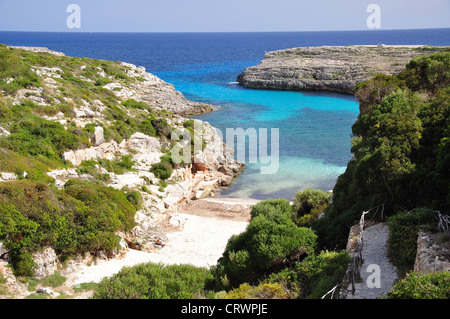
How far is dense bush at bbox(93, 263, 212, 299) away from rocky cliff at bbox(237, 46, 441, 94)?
60925 mm

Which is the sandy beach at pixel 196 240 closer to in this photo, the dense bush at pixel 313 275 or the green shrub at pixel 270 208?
the green shrub at pixel 270 208

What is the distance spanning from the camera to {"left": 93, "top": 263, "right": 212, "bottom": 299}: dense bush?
1122cm

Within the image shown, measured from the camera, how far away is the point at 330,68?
73625 millimetres

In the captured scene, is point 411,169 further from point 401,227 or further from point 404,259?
point 404,259

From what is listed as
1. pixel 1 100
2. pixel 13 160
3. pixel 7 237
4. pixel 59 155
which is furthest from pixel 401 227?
pixel 1 100

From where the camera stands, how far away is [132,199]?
72.9ft

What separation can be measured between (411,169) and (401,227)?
133 inches

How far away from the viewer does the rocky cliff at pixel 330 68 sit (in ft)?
224

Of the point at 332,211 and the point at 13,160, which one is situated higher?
the point at 13,160

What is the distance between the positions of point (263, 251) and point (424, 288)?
6309mm

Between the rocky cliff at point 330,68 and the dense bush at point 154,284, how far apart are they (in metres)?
60.9

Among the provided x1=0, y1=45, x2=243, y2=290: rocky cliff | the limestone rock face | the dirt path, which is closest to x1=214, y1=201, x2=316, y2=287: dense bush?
the dirt path

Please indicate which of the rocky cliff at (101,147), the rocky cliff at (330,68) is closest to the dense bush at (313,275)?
the rocky cliff at (101,147)
